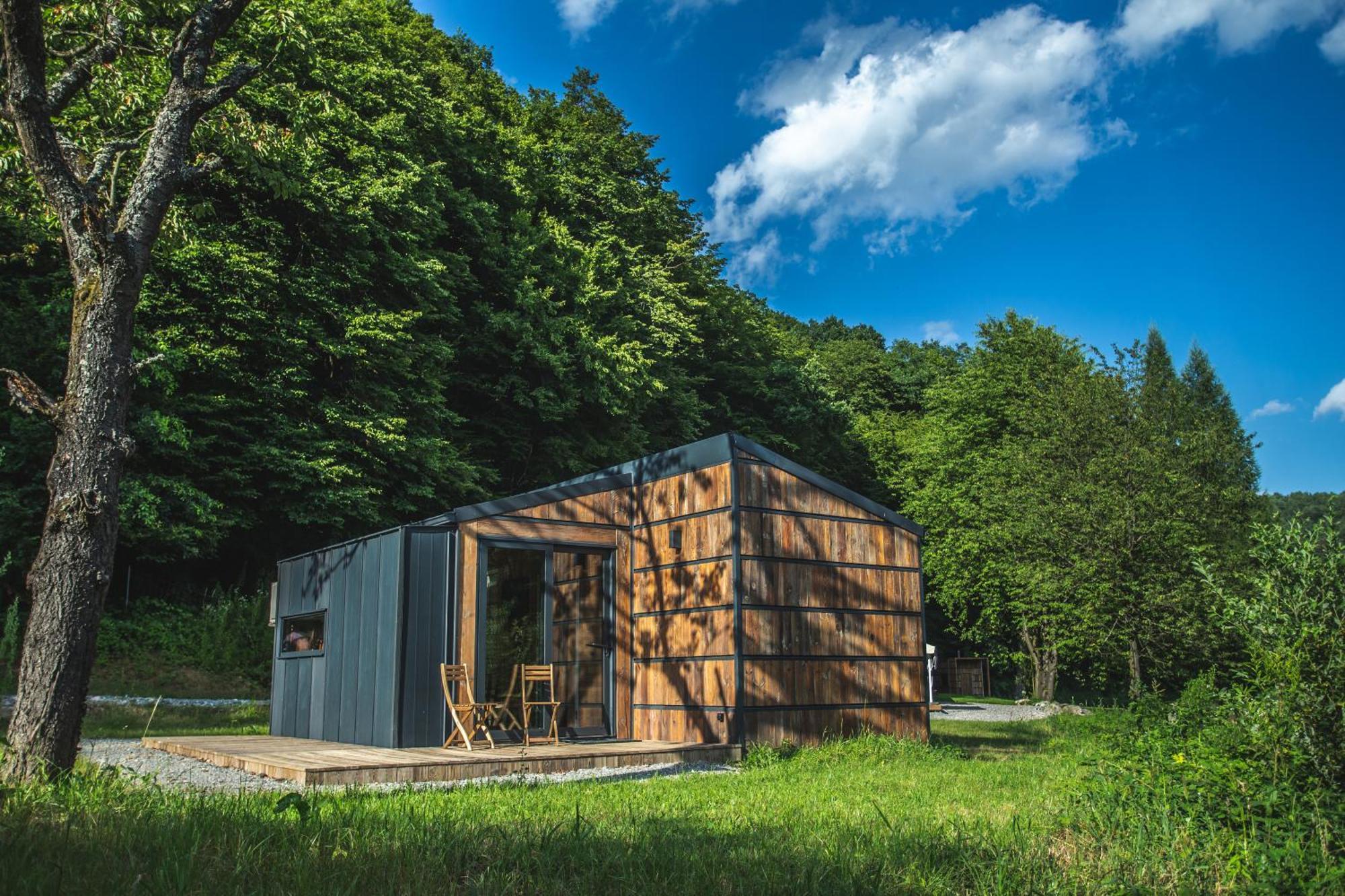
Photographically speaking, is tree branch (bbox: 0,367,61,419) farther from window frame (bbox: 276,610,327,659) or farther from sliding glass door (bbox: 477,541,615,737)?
window frame (bbox: 276,610,327,659)

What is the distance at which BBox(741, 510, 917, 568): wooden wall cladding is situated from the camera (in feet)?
34.2

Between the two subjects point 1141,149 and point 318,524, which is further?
point 318,524

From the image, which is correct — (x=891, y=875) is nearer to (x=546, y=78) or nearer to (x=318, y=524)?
(x=318, y=524)

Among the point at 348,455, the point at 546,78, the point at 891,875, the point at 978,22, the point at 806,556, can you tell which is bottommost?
the point at 891,875

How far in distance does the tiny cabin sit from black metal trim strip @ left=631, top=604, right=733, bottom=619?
0.03 m

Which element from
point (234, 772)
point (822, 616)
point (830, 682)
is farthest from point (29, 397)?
point (830, 682)

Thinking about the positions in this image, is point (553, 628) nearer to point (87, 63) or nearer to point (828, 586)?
point (828, 586)

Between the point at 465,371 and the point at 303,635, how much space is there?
11.6m

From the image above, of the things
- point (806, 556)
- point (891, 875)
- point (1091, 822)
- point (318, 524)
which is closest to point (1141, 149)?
point (806, 556)

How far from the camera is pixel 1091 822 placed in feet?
16.0

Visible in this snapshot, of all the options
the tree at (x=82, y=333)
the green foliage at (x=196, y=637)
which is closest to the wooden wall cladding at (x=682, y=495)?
the tree at (x=82, y=333)

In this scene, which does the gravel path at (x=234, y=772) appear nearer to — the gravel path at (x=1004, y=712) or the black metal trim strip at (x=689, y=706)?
the black metal trim strip at (x=689, y=706)

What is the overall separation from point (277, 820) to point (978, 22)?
41.9 ft

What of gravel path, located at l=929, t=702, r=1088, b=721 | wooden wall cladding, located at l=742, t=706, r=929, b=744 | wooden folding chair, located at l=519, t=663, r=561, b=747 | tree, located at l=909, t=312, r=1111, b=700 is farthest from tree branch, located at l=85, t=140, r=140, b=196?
gravel path, located at l=929, t=702, r=1088, b=721
